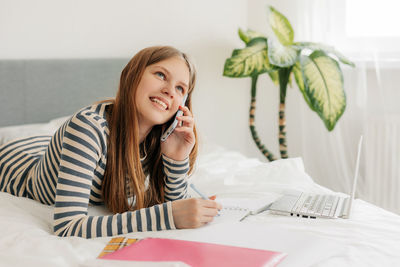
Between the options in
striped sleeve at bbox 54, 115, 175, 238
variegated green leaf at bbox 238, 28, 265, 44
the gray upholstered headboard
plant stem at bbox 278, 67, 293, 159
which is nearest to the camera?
striped sleeve at bbox 54, 115, 175, 238

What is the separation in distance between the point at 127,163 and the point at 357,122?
167 cm

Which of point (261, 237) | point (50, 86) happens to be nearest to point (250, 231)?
point (261, 237)

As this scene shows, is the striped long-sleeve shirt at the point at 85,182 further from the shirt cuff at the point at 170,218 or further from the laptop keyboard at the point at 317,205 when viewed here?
the laptop keyboard at the point at 317,205

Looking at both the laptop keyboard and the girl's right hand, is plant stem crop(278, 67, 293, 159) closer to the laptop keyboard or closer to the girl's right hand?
the laptop keyboard

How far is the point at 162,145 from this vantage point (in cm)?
130

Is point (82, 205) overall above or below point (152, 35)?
below

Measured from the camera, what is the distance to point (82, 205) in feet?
3.31

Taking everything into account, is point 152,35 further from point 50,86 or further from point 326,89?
point 326,89

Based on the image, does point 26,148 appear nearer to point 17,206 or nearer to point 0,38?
point 17,206

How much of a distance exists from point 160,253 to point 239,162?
1.08m

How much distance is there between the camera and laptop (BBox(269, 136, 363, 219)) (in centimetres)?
115

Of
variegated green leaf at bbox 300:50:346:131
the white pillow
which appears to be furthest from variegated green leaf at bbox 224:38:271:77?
the white pillow

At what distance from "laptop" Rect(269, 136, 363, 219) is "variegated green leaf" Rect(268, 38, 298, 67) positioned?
3.33 feet

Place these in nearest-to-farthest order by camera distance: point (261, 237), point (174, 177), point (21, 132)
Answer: point (261, 237) < point (174, 177) < point (21, 132)
